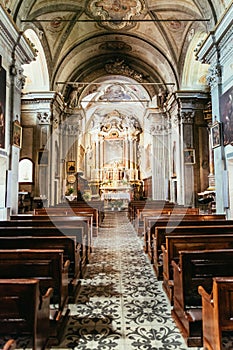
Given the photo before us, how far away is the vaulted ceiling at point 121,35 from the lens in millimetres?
Answer: 8914

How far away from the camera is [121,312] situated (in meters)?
3.16

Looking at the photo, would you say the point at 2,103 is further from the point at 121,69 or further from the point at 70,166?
the point at 121,69

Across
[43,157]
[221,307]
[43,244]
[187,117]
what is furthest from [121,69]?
[221,307]

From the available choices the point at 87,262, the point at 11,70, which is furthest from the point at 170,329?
the point at 11,70

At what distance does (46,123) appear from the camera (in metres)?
12.2

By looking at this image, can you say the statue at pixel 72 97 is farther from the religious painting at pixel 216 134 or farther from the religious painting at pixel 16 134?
the religious painting at pixel 216 134

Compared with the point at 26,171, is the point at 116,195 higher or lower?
lower

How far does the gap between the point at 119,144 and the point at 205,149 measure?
41.1ft

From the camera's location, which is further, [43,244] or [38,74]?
[38,74]

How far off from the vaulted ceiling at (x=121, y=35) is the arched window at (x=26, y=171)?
135 inches

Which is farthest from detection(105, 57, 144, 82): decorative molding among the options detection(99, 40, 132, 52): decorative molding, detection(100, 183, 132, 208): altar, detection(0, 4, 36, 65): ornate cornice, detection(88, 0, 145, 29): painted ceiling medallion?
detection(100, 183, 132, 208): altar

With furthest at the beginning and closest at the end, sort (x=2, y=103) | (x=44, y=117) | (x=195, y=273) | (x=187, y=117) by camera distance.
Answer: (x=44, y=117), (x=187, y=117), (x=2, y=103), (x=195, y=273)

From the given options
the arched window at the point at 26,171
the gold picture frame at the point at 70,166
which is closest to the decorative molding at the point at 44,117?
the arched window at the point at 26,171

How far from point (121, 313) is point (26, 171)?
32.3 feet
